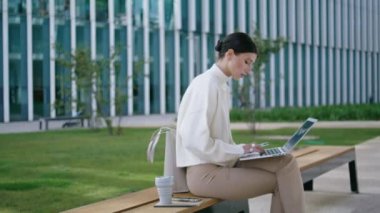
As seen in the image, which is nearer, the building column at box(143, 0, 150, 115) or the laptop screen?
the laptop screen

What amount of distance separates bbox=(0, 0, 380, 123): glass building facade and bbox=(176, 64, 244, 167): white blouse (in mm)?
19291

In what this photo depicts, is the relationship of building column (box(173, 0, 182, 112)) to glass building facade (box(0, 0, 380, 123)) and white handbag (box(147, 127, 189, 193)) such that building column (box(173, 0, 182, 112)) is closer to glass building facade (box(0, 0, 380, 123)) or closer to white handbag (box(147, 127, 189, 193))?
glass building facade (box(0, 0, 380, 123))

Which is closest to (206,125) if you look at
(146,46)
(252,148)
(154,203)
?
(252,148)

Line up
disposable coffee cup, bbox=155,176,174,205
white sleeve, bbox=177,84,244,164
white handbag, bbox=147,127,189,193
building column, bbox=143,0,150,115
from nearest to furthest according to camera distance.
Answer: disposable coffee cup, bbox=155,176,174,205
white sleeve, bbox=177,84,244,164
white handbag, bbox=147,127,189,193
building column, bbox=143,0,150,115

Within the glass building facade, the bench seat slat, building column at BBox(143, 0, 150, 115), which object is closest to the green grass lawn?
the bench seat slat

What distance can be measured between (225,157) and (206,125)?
267mm

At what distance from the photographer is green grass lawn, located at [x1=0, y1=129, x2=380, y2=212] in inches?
316

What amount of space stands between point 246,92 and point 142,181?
14975 mm

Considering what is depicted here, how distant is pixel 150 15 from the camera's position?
41.0 meters

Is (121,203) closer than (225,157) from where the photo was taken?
Yes

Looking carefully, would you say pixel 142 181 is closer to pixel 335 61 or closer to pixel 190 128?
pixel 190 128

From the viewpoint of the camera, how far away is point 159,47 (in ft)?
137

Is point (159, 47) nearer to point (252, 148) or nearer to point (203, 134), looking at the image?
point (252, 148)

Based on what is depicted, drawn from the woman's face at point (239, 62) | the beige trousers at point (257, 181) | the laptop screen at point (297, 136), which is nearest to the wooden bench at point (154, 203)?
the beige trousers at point (257, 181)
